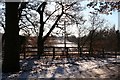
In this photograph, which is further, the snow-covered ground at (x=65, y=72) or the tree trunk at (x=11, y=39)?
the tree trunk at (x=11, y=39)

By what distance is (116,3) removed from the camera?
13062 mm

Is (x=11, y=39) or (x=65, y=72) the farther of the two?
(x=11, y=39)

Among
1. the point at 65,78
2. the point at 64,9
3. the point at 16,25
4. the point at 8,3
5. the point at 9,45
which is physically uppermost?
the point at 64,9

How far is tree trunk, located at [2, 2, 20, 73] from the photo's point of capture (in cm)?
1066

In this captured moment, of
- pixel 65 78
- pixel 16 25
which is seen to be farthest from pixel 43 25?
pixel 65 78

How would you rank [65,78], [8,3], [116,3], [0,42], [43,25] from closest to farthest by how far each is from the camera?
[65,78]
[8,3]
[116,3]
[0,42]
[43,25]

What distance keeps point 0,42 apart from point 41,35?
21.6ft

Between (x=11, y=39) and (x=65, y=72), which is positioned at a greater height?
(x=11, y=39)

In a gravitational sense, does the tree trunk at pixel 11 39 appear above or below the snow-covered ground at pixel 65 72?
above

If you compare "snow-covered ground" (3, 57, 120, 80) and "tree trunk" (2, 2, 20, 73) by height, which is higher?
"tree trunk" (2, 2, 20, 73)

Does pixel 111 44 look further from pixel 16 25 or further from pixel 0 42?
pixel 16 25

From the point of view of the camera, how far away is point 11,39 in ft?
35.3

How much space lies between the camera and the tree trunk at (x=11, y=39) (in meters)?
10.7

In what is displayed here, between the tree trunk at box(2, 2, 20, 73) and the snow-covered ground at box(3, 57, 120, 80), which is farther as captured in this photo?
the tree trunk at box(2, 2, 20, 73)
